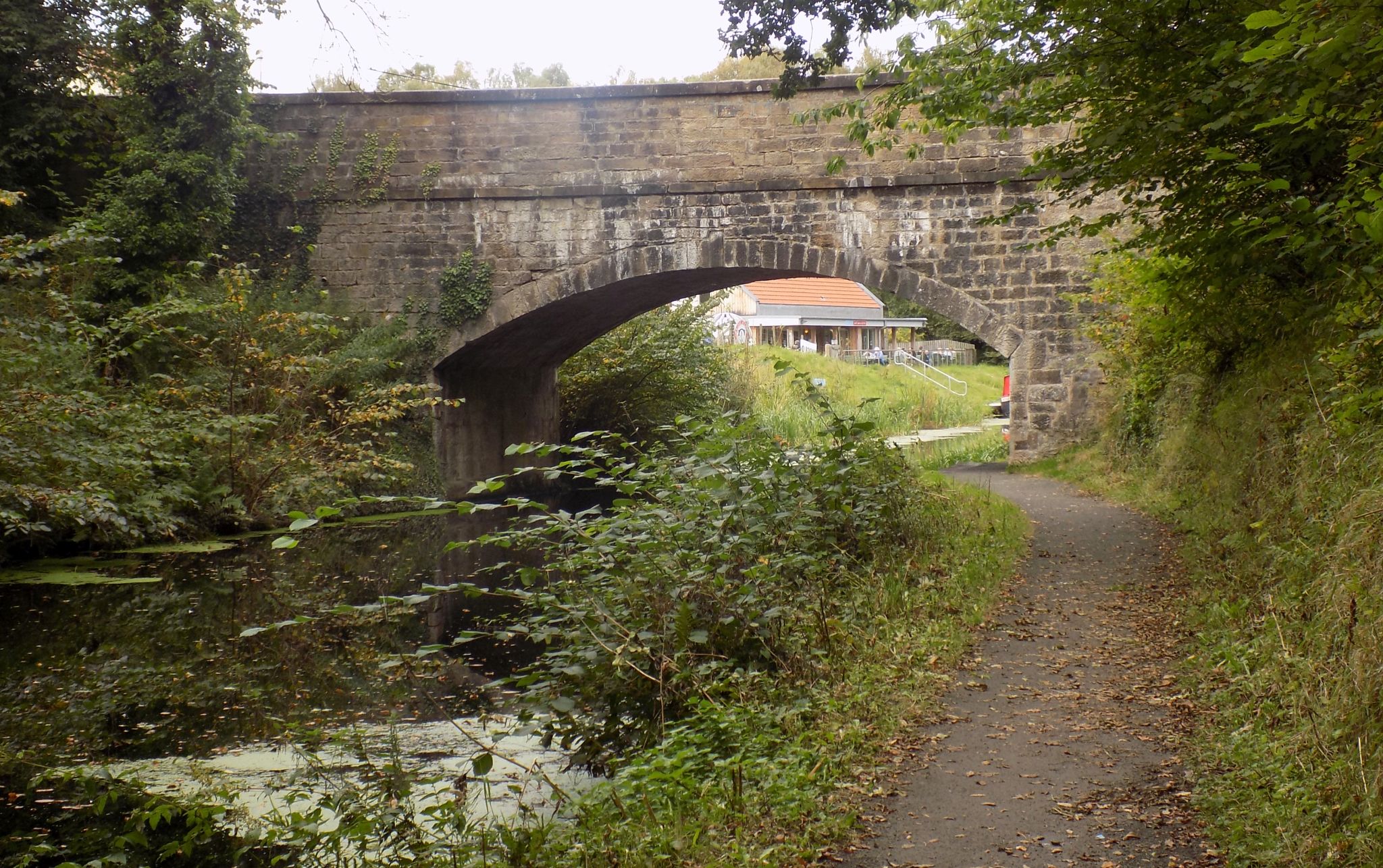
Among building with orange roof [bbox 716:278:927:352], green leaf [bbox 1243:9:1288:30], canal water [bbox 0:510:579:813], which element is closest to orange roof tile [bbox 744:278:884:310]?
building with orange roof [bbox 716:278:927:352]

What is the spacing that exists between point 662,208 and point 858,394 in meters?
15.8

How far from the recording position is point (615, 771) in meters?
4.21

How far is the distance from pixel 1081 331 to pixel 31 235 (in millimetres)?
10900

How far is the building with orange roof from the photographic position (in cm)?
4169

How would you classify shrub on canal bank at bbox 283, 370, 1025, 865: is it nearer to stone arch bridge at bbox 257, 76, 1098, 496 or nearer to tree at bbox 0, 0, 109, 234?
stone arch bridge at bbox 257, 76, 1098, 496

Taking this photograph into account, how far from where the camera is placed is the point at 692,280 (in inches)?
570

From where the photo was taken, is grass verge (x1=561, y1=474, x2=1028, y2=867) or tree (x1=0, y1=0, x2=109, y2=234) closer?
grass verge (x1=561, y1=474, x2=1028, y2=867)

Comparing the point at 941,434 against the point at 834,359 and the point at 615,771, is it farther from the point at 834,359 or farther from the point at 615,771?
the point at 615,771

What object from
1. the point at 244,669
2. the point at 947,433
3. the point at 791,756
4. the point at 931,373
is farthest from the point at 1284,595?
the point at 931,373

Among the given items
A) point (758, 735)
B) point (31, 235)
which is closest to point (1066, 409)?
point (758, 735)

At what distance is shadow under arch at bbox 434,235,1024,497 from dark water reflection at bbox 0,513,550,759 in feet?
14.5

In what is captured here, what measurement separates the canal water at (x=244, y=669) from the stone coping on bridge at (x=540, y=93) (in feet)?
19.1

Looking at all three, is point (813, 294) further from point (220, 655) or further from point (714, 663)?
point (714, 663)

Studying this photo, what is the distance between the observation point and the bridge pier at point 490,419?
1427 centimetres
